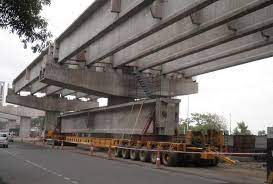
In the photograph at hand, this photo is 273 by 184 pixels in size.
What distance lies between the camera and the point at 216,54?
30.9 meters

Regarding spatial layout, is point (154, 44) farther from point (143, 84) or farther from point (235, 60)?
point (143, 84)

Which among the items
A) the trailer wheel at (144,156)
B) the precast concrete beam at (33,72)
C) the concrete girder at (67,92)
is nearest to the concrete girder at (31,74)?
the precast concrete beam at (33,72)

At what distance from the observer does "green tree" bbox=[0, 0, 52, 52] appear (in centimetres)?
1189

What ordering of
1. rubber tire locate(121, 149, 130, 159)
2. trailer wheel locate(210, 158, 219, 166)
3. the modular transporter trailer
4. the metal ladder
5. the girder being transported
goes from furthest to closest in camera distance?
the metal ladder → rubber tire locate(121, 149, 130, 159) → trailer wheel locate(210, 158, 219, 166) → the modular transporter trailer → the girder being transported

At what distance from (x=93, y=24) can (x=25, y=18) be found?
1661 cm

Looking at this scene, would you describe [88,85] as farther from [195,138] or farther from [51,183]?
[51,183]

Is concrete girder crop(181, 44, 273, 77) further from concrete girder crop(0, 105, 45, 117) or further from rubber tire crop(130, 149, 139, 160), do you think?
concrete girder crop(0, 105, 45, 117)

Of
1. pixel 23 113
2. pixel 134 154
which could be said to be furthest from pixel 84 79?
pixel 23 113

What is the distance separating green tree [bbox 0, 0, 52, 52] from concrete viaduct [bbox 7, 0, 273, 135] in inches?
305

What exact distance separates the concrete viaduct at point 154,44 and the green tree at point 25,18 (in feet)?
25.4

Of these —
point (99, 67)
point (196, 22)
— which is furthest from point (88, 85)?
point (196, 22)

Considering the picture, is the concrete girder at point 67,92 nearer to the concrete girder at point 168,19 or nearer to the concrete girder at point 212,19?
the concrete girder at point 212,19

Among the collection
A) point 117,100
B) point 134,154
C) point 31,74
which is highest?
point 31,74

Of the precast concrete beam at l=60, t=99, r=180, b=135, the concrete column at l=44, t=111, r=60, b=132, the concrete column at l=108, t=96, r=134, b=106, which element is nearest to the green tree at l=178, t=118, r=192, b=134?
the precast concrete beam at l=60, t=99, r=180, b=135
